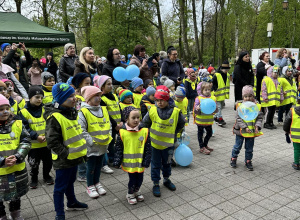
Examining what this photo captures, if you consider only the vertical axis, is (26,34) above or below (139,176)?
above

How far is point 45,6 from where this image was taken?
64.5ft

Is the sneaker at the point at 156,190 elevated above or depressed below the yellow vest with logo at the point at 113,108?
below

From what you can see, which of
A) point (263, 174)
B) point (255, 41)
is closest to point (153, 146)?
point (263, 174)

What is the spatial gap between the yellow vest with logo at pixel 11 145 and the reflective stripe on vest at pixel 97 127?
906 mm

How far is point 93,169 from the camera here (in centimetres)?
403

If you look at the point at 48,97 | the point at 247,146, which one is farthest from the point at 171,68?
the point at 48,97

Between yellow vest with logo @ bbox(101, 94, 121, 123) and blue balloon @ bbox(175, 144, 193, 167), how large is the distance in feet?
4.34

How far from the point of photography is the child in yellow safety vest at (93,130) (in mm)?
3775

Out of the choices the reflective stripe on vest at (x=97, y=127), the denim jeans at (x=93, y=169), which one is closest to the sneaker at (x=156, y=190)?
the denim jeans at (x=93, y=169)

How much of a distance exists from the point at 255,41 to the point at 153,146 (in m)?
44.2

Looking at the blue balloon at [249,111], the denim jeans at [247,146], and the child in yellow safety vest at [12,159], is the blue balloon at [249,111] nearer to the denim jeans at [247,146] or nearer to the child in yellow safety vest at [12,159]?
the denim jeans at [247,146]

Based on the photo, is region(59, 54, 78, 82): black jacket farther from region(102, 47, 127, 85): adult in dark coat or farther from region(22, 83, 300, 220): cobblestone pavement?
region(22, 83, 300, 220): cobblestone pavement

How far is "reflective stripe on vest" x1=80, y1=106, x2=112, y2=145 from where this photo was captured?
382 cm

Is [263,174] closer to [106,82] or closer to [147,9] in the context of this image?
[106,82]
